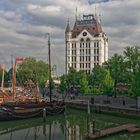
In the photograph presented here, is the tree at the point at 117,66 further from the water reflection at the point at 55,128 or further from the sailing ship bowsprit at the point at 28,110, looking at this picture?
the water reflection at the point at 55,128

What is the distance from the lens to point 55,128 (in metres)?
47.1

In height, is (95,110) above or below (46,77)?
below

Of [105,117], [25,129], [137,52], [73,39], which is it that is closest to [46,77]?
[73,39]

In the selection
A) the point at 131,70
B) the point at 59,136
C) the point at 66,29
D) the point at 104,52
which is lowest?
the point at 59,136

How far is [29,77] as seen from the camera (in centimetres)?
12656

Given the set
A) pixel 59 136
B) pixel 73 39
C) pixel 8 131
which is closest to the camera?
pixel 59 136

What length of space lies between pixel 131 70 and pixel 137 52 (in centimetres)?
490

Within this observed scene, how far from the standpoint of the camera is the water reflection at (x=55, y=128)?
1558 inches

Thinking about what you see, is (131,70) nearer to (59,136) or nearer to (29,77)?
(59,136)

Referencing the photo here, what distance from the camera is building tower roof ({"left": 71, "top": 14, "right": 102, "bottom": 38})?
170 m

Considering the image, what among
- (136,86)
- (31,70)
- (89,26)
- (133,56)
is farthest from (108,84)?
(89,26)

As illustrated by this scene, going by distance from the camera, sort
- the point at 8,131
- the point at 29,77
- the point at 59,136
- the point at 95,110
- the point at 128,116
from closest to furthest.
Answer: the point at 59,136
the point at 8,131
the point at 128,116
the point at 95,110
the point at 29,77

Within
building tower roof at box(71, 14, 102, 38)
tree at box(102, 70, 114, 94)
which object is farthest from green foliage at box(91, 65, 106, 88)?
building tower roof at box(71, 14, 102, 38)

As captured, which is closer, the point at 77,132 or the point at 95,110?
the point at 77,132
